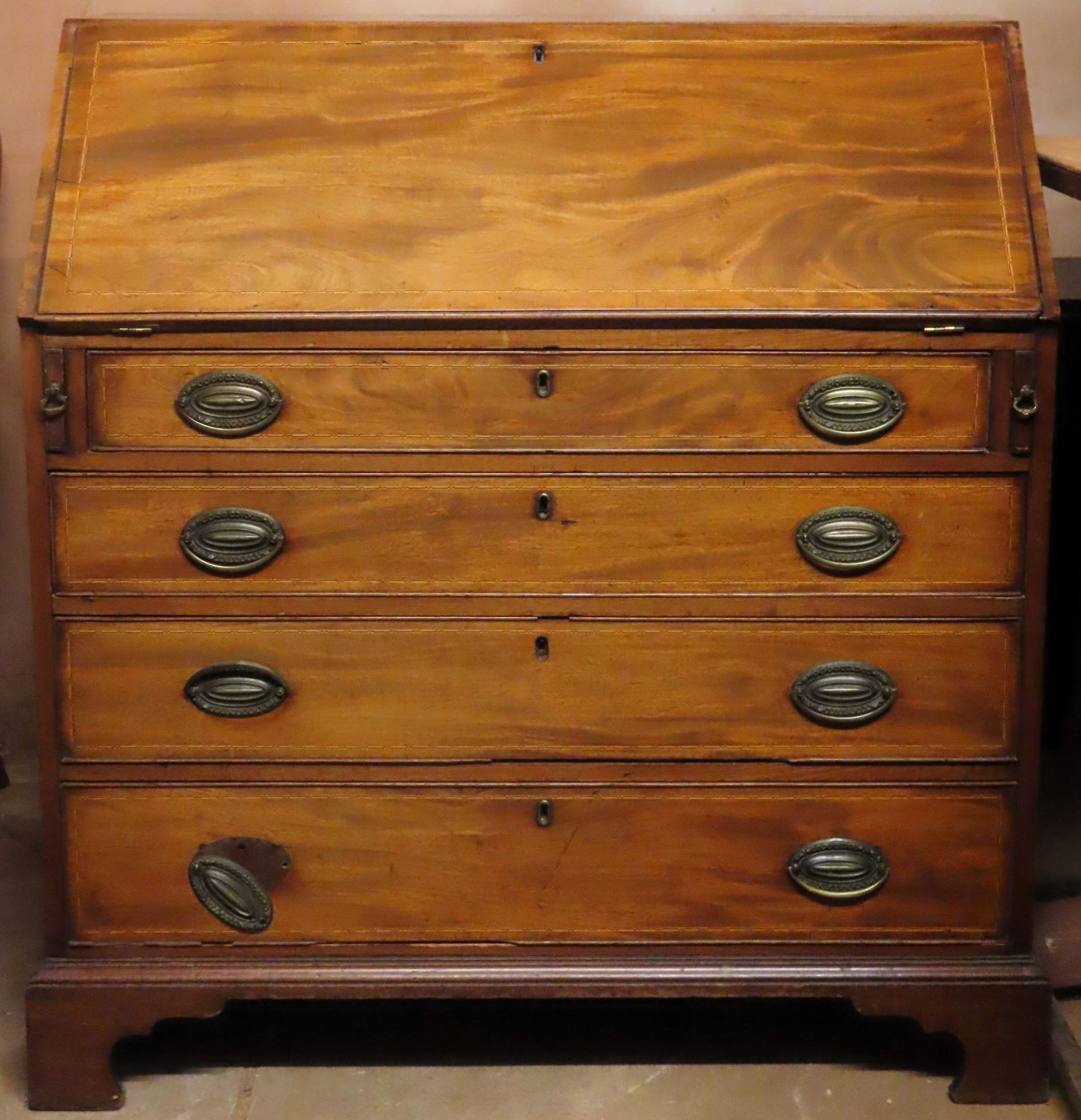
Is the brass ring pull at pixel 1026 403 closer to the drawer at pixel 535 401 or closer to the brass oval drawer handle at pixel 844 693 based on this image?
the drawer at pixel 535 401

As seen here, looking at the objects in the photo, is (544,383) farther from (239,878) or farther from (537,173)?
(239,878)

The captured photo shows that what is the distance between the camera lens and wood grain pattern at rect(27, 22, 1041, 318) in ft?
6.77

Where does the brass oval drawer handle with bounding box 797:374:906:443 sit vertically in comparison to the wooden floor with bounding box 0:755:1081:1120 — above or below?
above

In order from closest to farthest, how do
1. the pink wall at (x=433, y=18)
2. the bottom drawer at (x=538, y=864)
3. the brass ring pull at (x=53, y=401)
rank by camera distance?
the brass ring pull at (x=53, y=401) → the bottom drawer at (x=538, y=864) → the pink wall at (x=433, y=18)

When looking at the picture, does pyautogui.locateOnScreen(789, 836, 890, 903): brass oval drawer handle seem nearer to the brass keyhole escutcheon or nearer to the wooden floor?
the wooden floor

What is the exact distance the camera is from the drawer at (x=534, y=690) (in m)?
2.12

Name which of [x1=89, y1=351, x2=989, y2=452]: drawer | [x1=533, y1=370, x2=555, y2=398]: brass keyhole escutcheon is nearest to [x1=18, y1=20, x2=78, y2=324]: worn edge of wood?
[x1=89, y1=351, x2=989, y2=452]: drawer

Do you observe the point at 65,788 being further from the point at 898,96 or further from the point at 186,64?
the point at 898,96

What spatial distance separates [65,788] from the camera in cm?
215

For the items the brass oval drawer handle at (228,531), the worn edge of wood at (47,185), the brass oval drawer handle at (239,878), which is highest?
the worn edge of wood at (47,185)

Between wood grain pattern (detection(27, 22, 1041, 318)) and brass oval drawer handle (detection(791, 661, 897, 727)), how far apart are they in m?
0.53

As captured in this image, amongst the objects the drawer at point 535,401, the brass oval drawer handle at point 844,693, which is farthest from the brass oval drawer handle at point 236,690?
the brass oval drawer handle at point 844,693

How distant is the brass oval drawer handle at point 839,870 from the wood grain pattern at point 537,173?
31.9 inches

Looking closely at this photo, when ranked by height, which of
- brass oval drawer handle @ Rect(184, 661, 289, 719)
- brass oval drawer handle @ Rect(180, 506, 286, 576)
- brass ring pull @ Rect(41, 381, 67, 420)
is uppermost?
brass ring pull @ Rect(41, 381, 67, 420)
